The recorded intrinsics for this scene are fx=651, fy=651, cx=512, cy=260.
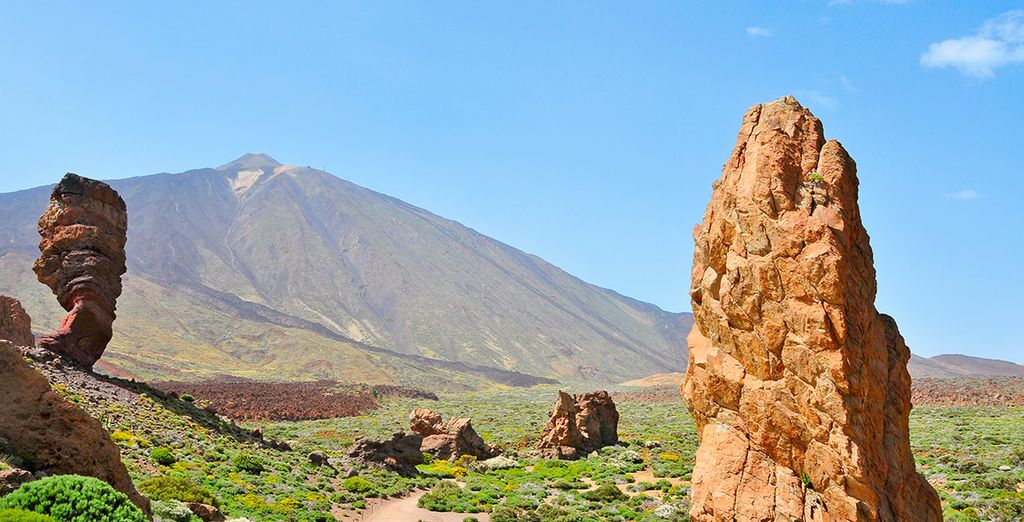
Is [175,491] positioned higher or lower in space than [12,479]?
lower

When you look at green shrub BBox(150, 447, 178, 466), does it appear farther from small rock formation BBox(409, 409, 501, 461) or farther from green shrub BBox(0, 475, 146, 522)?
green shrub BBox(0, 475, 146, 522)

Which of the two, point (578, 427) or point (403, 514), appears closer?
point (403, 514)

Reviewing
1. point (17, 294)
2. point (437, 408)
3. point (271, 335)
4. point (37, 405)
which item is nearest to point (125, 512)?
point (37, 405)

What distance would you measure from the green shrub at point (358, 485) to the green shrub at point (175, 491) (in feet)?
28.1

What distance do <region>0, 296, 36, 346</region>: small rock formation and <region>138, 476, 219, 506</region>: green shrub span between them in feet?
71.5

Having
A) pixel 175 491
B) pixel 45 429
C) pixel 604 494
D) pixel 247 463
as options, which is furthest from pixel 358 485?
pixel 45 429

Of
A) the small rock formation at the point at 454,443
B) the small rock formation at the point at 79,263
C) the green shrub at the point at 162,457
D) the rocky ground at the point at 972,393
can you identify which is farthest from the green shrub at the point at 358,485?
the rocky ground at the point at 972,393

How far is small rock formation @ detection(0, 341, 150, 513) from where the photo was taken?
38.0ft

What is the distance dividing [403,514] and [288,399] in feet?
174

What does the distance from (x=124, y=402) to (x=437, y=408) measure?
45.0 metres

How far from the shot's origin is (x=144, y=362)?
110 metres

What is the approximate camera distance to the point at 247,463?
2972 centimetres

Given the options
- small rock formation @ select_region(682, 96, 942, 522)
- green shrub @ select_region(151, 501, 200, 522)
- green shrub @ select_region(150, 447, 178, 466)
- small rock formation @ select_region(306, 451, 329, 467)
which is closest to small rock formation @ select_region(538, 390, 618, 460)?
small rock formation @ select_region(306, 451, 329, 467)

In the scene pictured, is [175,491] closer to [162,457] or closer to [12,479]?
[162,457]
